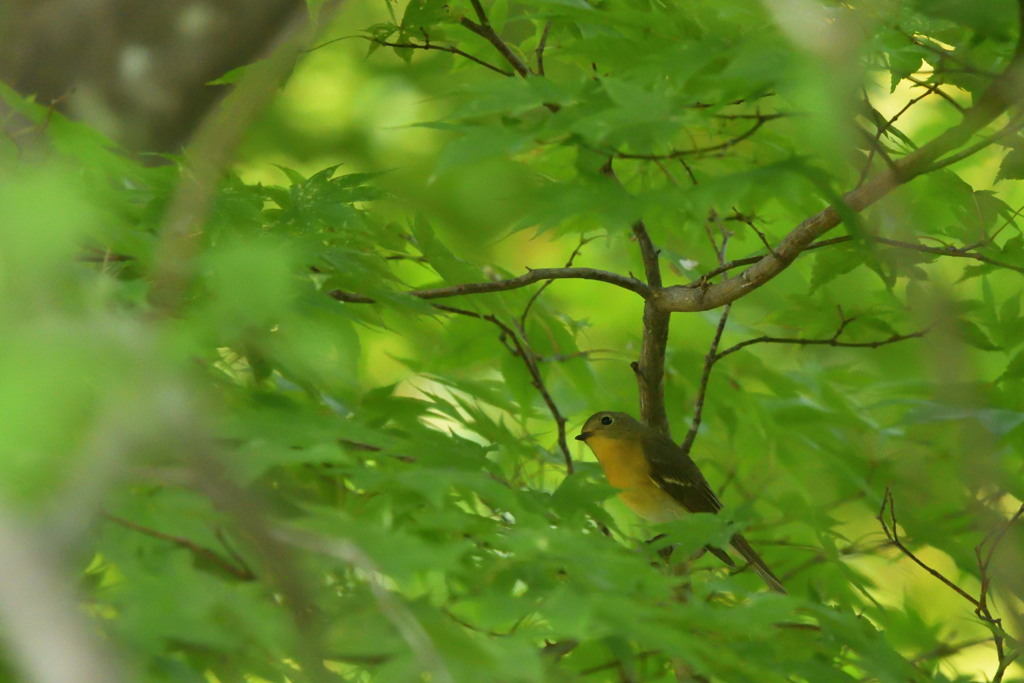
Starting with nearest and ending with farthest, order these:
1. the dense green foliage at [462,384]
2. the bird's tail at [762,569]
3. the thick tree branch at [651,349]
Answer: the dense green foliage at [462,384] → the thick tree branch at [651,349] → the bird's tail at [762,569]

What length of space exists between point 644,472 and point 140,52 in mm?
2281

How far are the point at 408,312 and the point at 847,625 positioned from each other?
3.59 ft

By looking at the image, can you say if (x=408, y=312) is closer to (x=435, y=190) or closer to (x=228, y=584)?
(x=228, y=584)

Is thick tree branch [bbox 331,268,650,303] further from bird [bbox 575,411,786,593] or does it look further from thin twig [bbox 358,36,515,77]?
bird [bbox 575,411,786,593]

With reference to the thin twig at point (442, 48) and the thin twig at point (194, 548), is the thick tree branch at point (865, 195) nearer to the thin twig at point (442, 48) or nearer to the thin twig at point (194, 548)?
Answer: the thin twig at point (442, 48)

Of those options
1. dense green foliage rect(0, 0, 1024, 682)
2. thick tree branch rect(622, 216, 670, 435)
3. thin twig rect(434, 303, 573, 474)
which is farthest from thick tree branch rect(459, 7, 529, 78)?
thin twig rect(434, 303, 573, 474)

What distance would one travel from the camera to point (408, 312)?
7.30 feet

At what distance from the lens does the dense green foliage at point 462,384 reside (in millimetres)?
1217

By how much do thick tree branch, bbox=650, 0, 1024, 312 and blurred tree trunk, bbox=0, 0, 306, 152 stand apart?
1.81 metres

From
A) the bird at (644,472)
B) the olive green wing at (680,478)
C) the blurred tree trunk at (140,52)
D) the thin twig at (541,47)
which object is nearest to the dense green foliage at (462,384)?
the thin twig at (541,47)

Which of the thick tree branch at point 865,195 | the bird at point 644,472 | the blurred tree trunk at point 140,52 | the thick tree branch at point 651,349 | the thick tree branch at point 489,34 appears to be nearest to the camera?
the thick tree branch at point 865,195

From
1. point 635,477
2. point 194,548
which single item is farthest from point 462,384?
point 635,477

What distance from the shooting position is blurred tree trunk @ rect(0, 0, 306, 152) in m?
3.21

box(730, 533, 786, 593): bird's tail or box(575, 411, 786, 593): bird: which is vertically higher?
box(730, 533, 786, 593): bird's tail
